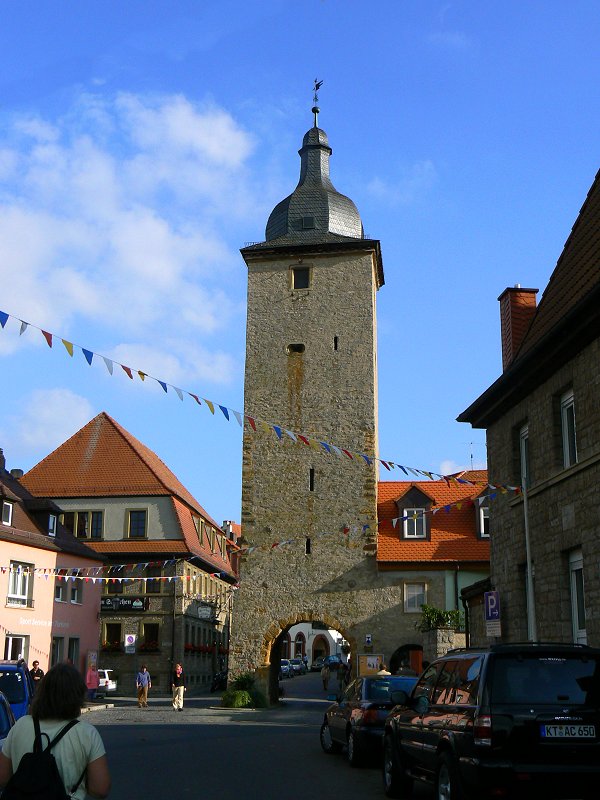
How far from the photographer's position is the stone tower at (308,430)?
117ft

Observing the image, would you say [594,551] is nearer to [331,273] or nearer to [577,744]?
[577,744]

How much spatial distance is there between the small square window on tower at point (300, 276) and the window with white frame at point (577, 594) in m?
24.4

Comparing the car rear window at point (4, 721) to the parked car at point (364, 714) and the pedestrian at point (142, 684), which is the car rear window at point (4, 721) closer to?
the parked car at point (364, 714)

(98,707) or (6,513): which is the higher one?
(6,513)

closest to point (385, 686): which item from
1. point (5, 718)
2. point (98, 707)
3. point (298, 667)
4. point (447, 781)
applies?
point (447, 781)

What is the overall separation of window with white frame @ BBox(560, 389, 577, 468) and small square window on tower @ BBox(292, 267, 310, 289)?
23.0m

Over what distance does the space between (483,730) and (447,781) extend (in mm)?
1105

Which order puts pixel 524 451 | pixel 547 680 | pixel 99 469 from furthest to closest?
1. pixel 99 469
2. pixel 524 451
3. pixel 547 680

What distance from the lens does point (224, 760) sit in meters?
15.5

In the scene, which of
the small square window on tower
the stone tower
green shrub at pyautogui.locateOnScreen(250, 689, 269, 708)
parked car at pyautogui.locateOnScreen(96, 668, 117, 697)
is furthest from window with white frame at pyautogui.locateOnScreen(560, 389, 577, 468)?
parked car at pyautogui.locateOnScreen(96, 668, 117, 697)

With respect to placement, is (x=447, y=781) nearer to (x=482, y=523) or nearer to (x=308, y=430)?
(x=308, y=430)

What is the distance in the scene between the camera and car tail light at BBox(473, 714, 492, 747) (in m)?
8.26

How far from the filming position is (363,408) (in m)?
37.2

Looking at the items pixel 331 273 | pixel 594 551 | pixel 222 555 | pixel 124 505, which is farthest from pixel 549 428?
pixel 222 555
